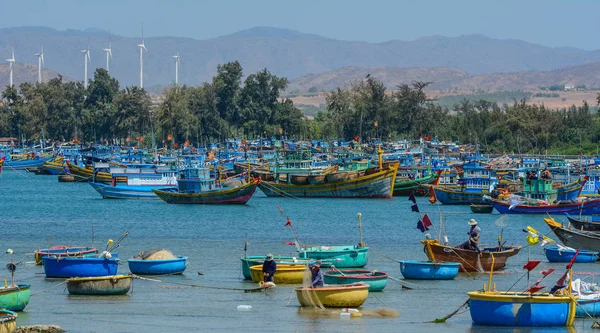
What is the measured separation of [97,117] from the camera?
165875 mm

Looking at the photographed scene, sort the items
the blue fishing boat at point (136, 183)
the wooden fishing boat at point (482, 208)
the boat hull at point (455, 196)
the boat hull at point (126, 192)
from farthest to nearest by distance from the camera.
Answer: the blue fishing boat at point (136, 183) < the boat hull at point (126, 192) < the boat hull at point (455, 196) < the wooden fishing boat at point (482, 208)

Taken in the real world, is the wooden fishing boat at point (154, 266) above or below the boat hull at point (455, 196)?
above

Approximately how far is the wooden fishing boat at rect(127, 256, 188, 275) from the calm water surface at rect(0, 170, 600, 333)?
1.76 feet

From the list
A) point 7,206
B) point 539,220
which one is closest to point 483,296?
point 539,220

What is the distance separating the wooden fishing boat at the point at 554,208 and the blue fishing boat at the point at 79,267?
36363mm

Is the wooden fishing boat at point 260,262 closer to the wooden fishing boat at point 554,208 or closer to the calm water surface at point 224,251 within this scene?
the calm water surface at point 224,251

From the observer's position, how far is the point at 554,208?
6725 cm

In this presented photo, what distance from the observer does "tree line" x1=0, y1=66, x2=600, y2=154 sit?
464ft

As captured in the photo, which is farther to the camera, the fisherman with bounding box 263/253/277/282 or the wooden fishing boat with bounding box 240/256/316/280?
the wooden fishing boat with bounding box 240/256/316/280

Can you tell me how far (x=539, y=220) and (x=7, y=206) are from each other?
3955 cm

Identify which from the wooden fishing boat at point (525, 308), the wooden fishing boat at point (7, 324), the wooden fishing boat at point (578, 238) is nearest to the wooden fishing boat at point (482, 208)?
the wooden fishing boat at point (578, 238)

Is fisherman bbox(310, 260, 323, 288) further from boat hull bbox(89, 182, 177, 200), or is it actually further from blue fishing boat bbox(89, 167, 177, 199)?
boat hull bbox(89, 182, 177, 200)

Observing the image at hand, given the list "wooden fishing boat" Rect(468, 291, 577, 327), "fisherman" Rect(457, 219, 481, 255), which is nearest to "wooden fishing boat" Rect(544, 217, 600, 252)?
"fisherman" Rect(457, 219, 481, 255)

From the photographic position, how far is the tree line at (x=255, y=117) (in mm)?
141375
